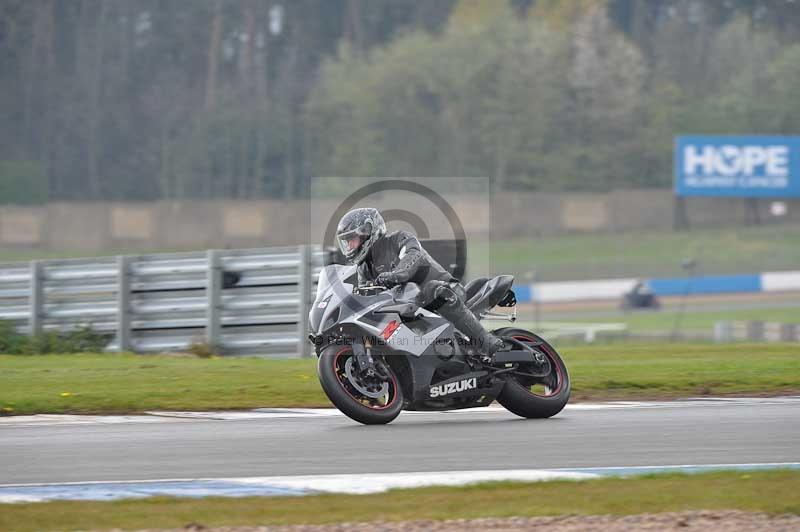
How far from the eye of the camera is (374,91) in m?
77.3

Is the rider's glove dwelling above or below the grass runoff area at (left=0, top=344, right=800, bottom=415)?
above

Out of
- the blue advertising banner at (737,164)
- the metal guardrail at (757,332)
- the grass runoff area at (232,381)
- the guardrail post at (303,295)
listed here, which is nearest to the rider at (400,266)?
the grass runoff area at (232,381)

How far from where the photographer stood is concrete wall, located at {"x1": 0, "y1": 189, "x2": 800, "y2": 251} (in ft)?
195

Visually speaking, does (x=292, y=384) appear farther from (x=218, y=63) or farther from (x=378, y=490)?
(x=218, y=63)

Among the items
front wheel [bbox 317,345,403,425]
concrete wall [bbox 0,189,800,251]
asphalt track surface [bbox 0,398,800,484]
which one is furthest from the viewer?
concrete wall [bbox 0,189,800,251]

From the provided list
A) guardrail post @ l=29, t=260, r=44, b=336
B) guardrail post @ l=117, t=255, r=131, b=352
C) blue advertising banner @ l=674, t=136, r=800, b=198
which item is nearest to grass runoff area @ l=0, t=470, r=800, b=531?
guardrail post @ l=117, t=255, r=131, b=352

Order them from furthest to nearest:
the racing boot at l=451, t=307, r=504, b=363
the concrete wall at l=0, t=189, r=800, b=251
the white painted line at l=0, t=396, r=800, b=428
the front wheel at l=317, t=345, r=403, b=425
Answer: the concrete wall at l=0, t=189, r=800, b=251
the white painted line at l=0, t=396, r=800, b=428
the racing boot at l=451, t=307, r=504, b=363
the front wheel at l=317, t=345, r=403, b=425

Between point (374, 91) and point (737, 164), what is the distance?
20660 millimetres

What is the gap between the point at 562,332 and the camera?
3509cm

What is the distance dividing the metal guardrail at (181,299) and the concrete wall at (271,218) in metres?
34.3

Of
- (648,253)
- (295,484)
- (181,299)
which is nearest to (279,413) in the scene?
(295,484)

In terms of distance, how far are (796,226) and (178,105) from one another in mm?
33053

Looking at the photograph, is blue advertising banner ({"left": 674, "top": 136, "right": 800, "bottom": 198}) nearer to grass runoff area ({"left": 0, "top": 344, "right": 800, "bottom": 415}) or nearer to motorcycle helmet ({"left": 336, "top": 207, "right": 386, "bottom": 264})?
grass runoff area ({"left": 0, "top": 344, "right": 800, "bottom": 415})


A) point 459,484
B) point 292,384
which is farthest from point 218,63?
point 459,484
